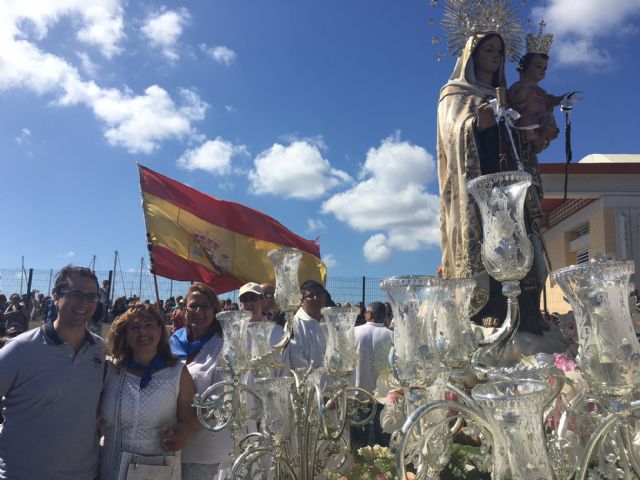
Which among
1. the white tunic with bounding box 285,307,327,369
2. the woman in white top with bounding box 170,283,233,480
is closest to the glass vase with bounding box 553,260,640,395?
the woman in white top with bounding box 170,283,233,480

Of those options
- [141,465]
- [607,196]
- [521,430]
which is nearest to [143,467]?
[141,465]

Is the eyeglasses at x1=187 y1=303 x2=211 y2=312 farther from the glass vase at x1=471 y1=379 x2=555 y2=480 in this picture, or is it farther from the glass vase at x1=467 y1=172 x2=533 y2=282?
the glass vase at x1=471 y1=379 x2=555 y2=480

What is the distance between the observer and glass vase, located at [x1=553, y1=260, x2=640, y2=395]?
4.40 feet

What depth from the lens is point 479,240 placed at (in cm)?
408

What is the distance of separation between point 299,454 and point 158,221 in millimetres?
5442

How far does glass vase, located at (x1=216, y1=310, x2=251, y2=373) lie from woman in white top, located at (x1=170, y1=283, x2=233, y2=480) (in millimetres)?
523

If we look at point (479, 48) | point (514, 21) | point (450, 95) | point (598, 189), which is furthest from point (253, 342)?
point (598, 189)

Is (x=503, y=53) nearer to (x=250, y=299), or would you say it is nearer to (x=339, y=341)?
(x=250, y=299)

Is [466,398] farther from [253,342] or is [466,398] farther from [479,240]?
[479,240]

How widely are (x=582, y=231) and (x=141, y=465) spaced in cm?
1238

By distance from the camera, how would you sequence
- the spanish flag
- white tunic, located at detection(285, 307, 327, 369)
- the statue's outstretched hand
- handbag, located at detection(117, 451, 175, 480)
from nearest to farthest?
handbag, located at detection(117, 451, 175, 480)
the statue's outstretched hand
white tunic, located at detection(285, 307, 327, 369)
the spanish flag

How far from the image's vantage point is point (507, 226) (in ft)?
5.89

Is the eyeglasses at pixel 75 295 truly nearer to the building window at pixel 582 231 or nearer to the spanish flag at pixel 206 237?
the spanish flag at pixel 206 237

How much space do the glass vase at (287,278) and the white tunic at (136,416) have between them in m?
0.73
